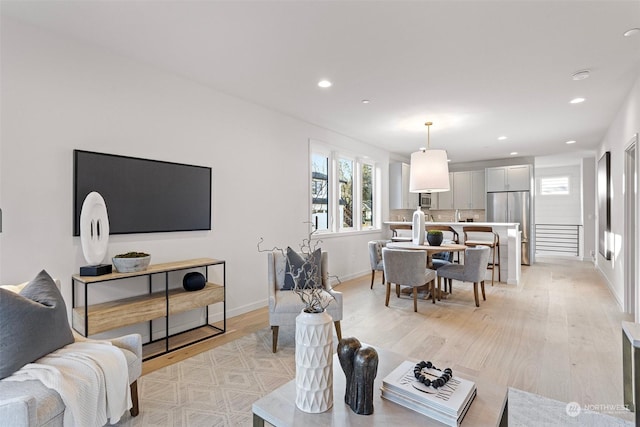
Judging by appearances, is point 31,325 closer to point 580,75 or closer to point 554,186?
point 580,75

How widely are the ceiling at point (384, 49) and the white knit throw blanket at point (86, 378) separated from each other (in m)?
2.16

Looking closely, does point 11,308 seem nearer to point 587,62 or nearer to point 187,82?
point 187,82

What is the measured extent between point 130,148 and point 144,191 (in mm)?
396

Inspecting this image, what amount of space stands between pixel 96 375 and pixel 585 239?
10.4 metres

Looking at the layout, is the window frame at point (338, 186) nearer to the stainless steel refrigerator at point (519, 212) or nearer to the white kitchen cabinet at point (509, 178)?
the white kitchen cabinet at point (509, 178)

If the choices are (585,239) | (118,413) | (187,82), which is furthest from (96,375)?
(585,239)

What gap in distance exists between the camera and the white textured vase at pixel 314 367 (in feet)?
4.25

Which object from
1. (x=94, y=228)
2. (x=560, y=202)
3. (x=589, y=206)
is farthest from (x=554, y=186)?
Result: (x=94, y=228)

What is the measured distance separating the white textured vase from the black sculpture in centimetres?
8

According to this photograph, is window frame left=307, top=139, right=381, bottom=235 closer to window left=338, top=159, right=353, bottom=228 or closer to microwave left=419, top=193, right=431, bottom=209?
window left=338, top=159, right=353, bottom=228

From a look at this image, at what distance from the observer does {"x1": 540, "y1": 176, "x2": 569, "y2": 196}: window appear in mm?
8961

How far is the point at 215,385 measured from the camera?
230cm

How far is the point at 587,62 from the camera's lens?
292 cm

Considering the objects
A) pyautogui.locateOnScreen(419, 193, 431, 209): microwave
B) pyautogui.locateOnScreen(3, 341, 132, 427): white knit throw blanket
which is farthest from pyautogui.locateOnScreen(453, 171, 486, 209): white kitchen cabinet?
pyautogui.locateOnScreen(3, 341, 132, 427): white knit throw blanket
